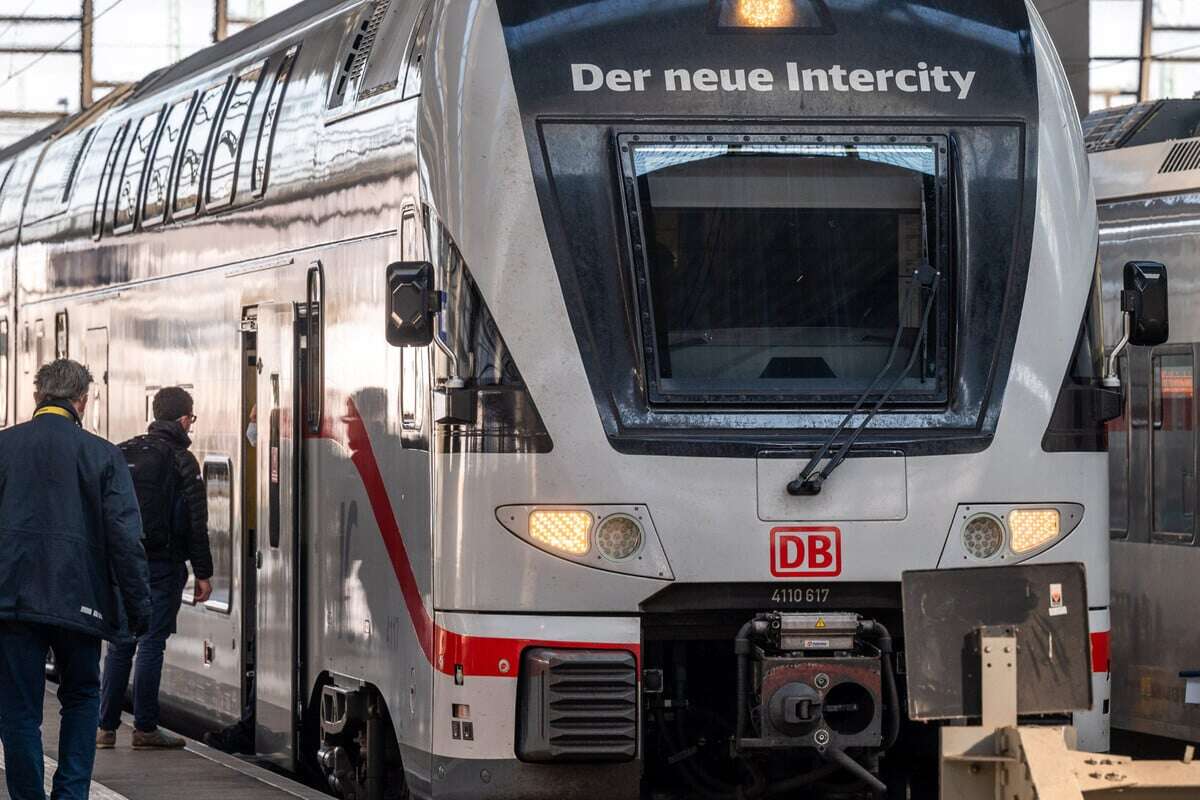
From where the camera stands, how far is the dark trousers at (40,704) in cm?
838

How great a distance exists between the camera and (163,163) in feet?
41.2

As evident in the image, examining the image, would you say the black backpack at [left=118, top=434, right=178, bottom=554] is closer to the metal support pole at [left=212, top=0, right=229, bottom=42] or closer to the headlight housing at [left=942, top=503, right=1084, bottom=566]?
the headlight housing at [left=942, top=503, right=1084, bottom=566]

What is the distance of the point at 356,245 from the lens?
923 centimetres

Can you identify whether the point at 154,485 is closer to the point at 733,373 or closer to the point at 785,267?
the point at 733,373

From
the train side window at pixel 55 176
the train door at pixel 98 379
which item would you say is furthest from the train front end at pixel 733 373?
the train side window at pixel 55 176

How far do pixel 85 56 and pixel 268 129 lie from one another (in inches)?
1148

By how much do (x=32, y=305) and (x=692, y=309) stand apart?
8.95 meters

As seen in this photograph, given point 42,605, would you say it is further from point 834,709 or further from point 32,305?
point 32,305

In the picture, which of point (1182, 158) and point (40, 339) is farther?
point (40, 339)

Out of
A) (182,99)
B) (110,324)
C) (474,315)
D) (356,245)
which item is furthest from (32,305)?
(474,315)

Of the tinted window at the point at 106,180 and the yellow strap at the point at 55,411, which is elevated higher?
the tinted window at the point at 106,180

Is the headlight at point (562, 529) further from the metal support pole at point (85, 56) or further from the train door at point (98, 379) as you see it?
the metal support pole at point (85, 56)

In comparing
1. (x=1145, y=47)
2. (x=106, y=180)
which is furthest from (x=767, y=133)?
(x=1145, y=47)

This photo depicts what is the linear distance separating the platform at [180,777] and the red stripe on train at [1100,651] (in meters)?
3.09
